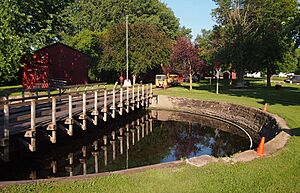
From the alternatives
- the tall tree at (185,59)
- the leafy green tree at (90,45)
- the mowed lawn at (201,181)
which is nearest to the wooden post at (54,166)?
the mowed lawn at (201,181)

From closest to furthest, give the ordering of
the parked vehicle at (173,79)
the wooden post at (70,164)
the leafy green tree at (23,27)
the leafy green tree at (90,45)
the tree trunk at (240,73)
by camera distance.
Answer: the wooden post at (70,164) → the leafy green tree at (23,27) → the tree trunk at (240,73) → the parked vehicle at (173,79) → the leafy green tree at (90,45)

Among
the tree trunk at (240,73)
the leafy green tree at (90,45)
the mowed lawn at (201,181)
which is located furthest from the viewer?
the leafy green tree at (90,45)

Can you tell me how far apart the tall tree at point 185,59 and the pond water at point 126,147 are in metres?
15.2

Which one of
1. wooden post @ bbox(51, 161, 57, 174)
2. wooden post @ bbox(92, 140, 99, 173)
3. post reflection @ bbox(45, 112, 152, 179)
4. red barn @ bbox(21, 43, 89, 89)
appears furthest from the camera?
red barn @ bbox(21, 43, 89, 89)

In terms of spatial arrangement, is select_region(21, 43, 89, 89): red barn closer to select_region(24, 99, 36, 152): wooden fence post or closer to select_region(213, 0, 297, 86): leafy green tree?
select_region(213, 0, 297, 86): leafy green tree

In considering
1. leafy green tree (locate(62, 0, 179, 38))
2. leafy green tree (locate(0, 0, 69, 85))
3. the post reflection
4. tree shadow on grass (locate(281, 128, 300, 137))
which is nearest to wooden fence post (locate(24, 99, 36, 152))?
the post reflection

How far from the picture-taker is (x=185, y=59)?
40812mm

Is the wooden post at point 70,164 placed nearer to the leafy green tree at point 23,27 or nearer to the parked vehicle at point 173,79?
the leafy green tree at point 23,27

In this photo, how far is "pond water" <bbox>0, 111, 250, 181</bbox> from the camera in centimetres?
1308

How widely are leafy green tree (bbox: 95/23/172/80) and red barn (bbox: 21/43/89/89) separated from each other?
19.3 ft

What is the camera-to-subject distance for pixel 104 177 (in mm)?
7770

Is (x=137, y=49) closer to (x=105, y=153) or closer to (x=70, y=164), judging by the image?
(x=105, y=153)

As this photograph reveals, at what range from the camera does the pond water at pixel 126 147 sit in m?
13.1

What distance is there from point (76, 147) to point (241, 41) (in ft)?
98.8
